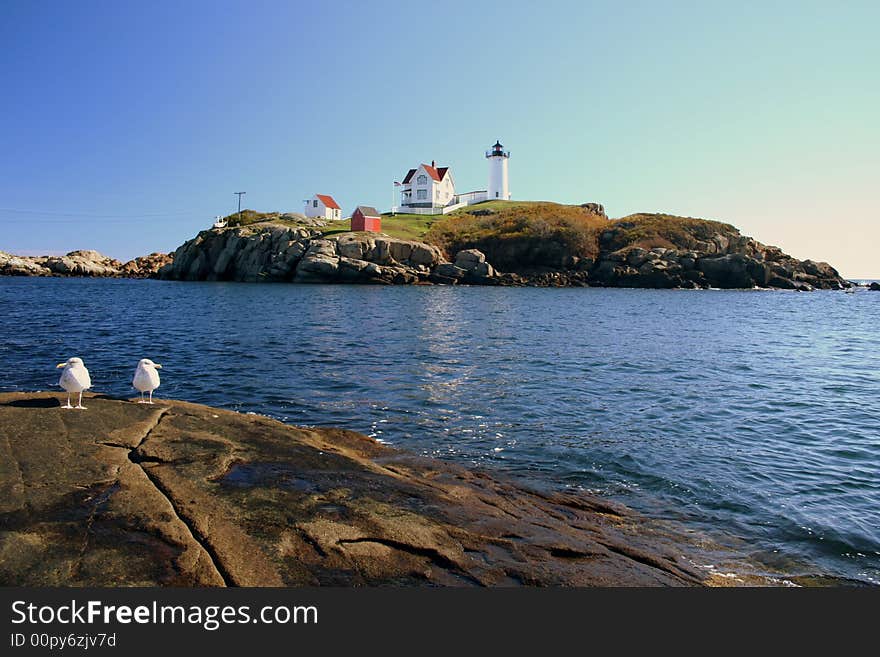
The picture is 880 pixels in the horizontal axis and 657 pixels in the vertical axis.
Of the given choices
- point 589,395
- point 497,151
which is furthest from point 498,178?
point 589,395

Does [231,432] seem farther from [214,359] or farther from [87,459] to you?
[214,359]

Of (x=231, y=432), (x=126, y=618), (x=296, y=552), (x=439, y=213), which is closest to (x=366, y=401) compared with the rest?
(x=231, y=432)

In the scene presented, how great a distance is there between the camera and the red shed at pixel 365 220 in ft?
356

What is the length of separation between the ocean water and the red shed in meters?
68.4

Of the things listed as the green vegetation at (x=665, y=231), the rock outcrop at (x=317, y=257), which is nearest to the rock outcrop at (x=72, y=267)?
the rock outcrop at (x=317, y=257)

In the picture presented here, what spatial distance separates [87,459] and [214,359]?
17.2m

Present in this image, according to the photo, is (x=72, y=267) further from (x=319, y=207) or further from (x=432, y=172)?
(x=432, y=172)

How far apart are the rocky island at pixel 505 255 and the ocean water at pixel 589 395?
186ft

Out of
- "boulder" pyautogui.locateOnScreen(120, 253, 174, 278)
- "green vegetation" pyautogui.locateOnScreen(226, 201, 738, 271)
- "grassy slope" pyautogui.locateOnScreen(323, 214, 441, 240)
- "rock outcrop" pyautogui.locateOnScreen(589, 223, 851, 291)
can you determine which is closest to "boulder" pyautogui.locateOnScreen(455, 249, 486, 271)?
"green vegetation" pyautogui.locateOnScreen(226, 201, 738, 271)

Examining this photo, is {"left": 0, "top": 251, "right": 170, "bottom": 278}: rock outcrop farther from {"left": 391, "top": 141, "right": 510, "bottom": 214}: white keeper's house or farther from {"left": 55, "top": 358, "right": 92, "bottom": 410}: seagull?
{"left": 55, "top": 358, "right": 92, "bottom": 410}: seagull

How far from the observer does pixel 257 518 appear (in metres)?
7.06

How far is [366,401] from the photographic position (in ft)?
59.0

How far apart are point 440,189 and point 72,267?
94454 millimetres

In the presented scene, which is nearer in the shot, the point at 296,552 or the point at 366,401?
the point at 296,552
